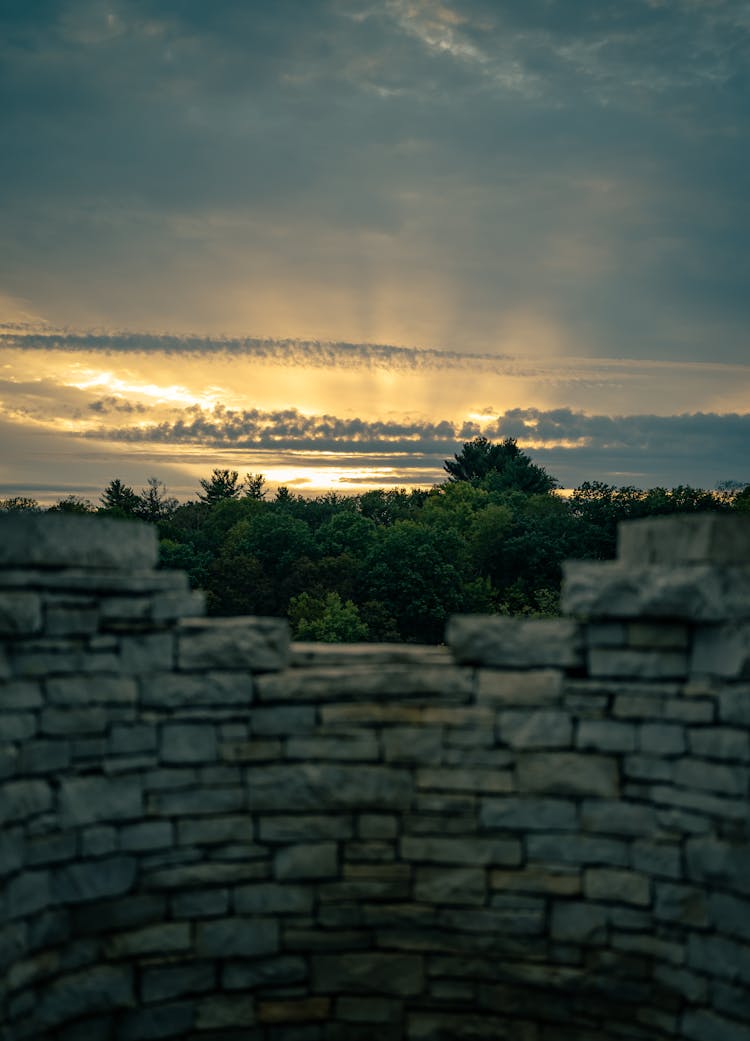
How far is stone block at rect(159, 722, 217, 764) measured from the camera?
614 centimetres

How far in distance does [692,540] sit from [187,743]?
322cm

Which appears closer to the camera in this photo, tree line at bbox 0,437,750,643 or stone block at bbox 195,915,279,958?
stone block at bbox 195,915,279,958

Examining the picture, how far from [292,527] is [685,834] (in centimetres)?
4148

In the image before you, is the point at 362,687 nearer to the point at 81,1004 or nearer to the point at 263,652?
the point at 263,652

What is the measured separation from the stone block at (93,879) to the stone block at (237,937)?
566mm

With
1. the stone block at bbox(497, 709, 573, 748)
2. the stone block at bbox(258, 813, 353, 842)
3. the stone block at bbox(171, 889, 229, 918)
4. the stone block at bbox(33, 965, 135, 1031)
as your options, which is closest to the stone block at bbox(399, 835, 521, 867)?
the stone block at bbox(258, 813, 353, 842)

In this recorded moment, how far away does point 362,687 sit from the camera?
20.6 feet

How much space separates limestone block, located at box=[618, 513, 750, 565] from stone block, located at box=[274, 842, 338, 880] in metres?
2.56

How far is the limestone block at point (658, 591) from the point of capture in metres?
5.72

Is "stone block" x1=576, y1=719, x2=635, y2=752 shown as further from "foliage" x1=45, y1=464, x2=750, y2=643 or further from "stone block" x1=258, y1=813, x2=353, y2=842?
"foliage" x1=45, y1=464, x2=750, y2=643

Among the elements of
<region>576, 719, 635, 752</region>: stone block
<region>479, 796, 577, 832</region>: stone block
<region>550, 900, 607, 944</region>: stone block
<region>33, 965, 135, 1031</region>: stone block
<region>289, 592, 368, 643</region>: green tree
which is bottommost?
<region>289, 592, 368, 643</region>: green tree

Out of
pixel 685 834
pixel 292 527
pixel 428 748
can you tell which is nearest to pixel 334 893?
pixel 428 748

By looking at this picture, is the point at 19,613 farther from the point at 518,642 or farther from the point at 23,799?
the point at 518,642

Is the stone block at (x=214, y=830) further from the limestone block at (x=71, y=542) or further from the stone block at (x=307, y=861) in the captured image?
the limestone block at (x=71, y=542)
